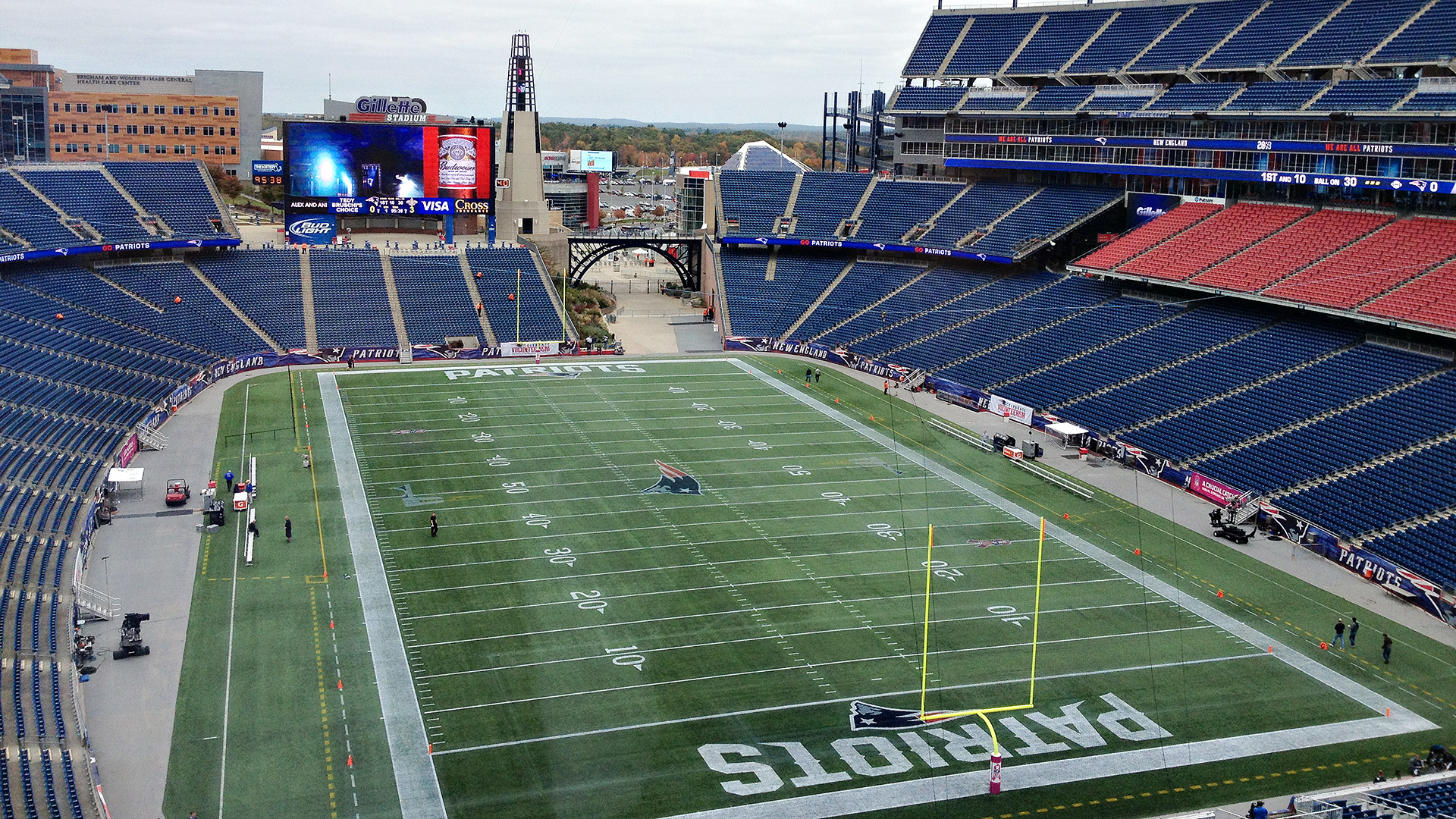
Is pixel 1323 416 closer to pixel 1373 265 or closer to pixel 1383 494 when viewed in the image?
pixel 1383 494

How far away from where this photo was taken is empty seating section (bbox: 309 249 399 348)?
58.3m

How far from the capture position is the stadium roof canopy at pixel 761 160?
87625 millimetres

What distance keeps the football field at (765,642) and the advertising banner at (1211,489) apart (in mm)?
4564

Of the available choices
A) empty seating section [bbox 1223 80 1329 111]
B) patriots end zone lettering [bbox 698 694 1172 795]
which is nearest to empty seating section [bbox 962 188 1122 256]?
empty seating section [bbox 1223 80 1329 111]

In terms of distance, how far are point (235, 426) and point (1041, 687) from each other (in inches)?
1226

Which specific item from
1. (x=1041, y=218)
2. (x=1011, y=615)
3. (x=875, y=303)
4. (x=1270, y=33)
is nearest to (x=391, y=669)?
(x=1011, y=615)

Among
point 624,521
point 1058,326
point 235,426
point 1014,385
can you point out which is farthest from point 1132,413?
point 235,426

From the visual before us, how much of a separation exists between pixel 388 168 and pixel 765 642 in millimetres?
44541

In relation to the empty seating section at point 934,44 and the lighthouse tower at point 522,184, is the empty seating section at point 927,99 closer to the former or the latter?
the empty seating section at point 934,44

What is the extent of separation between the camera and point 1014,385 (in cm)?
4950

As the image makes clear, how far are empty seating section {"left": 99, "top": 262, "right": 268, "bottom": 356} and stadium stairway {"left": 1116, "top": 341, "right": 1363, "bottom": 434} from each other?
38.3 meters

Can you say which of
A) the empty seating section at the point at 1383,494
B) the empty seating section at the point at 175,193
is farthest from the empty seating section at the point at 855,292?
the empty seating section at the point at 1383,494

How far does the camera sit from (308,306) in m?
59.9

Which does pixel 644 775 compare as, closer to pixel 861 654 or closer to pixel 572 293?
pixel 861 654
